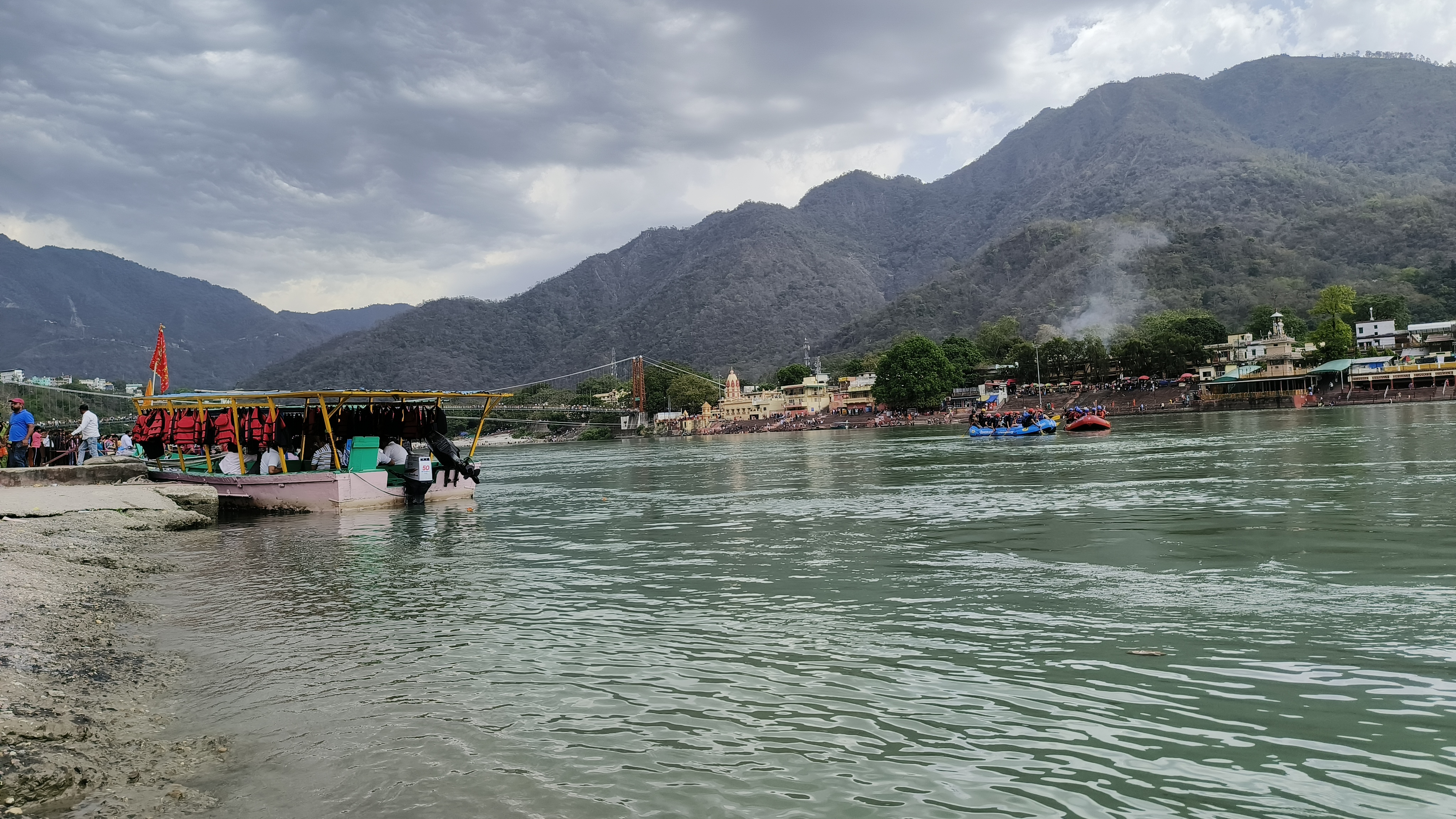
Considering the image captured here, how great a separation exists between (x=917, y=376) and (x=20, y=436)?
90157 millimetres

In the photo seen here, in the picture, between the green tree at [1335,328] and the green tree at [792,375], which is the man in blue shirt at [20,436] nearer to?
the green tree at [1335,328]

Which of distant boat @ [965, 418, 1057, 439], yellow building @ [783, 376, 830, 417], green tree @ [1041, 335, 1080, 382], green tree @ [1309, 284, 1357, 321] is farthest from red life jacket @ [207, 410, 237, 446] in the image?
yellow building @ [783, 376, 830, 417]

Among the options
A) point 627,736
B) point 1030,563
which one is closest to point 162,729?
point 627,736

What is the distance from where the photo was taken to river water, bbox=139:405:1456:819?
4.50 m

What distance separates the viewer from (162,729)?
5648mm

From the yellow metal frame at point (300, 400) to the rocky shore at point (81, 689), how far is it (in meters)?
6.33

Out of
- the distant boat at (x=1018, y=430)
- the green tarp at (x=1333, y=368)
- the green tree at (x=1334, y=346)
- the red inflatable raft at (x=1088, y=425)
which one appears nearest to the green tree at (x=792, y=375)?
the green tree at (x=1334, y=346)

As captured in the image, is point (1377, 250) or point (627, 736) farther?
point (1377, 250)

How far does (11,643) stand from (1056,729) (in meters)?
7.78

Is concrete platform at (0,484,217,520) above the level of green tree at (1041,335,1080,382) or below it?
below

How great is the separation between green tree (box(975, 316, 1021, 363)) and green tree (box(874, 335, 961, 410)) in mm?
13270

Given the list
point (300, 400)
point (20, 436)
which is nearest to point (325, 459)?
point (300, 400)

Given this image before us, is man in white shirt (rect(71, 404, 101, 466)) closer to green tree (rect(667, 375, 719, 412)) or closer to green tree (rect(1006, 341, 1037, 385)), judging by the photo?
green tree (rect(1006, 341, 1037, 385))

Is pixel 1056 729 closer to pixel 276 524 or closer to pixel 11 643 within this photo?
pixel 11 643
